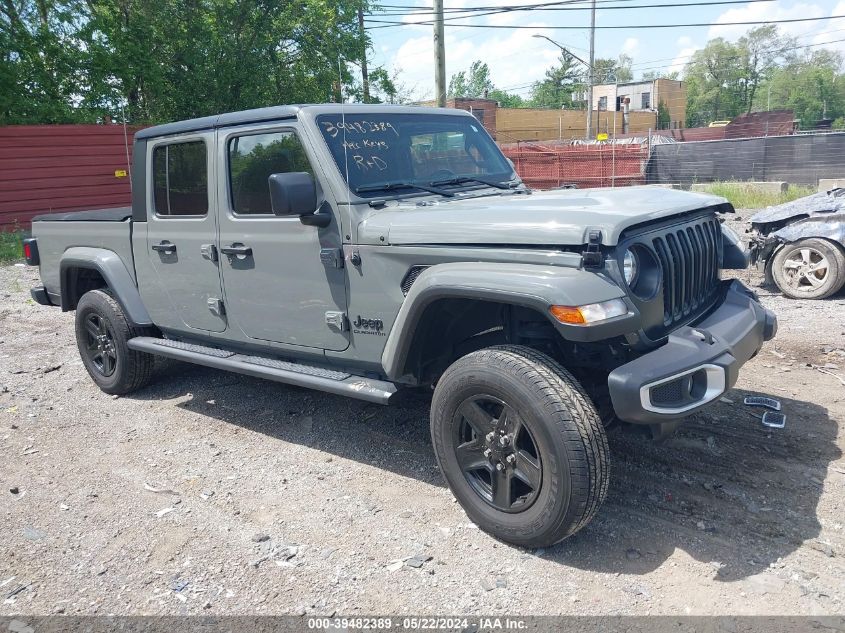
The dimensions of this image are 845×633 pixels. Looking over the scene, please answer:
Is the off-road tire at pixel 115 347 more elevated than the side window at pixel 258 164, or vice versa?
the side window at pixel 258 164

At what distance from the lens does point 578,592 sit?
9.84 ft

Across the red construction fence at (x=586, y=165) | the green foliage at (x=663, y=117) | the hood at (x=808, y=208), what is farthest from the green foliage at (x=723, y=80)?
the hood at (x=808, y=208)

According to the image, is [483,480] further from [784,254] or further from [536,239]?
[784,254]

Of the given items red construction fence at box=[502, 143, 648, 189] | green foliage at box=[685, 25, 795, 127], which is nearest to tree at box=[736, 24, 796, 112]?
green foliage at box=[685, 25, 795, 127]

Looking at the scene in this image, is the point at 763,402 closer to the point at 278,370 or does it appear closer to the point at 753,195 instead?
the point at 278,370

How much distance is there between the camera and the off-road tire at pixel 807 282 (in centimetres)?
725

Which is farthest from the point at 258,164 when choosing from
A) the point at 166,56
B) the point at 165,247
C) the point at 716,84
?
the point at 716,84

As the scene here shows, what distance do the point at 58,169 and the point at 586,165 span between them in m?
14.3

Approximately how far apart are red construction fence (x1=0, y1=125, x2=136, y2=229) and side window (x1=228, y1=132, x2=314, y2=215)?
1153 cm

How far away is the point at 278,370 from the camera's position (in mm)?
4223

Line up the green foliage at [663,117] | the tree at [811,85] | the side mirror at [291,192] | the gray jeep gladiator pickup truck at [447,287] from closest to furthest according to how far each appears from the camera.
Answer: the gray jeep gladiator pickup truck at [447,287] < the side mirror at [291,192] < the green foliage at [663,117] < the tree at [811,85]

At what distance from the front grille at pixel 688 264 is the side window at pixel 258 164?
1905 mm

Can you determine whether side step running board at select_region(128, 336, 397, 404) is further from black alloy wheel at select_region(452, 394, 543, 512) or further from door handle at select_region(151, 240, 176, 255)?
door handle at select_region(151, 240, 176, 255)

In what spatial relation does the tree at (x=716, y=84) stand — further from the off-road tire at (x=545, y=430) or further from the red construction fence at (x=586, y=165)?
the off-road tire at (x=545, y=430)
